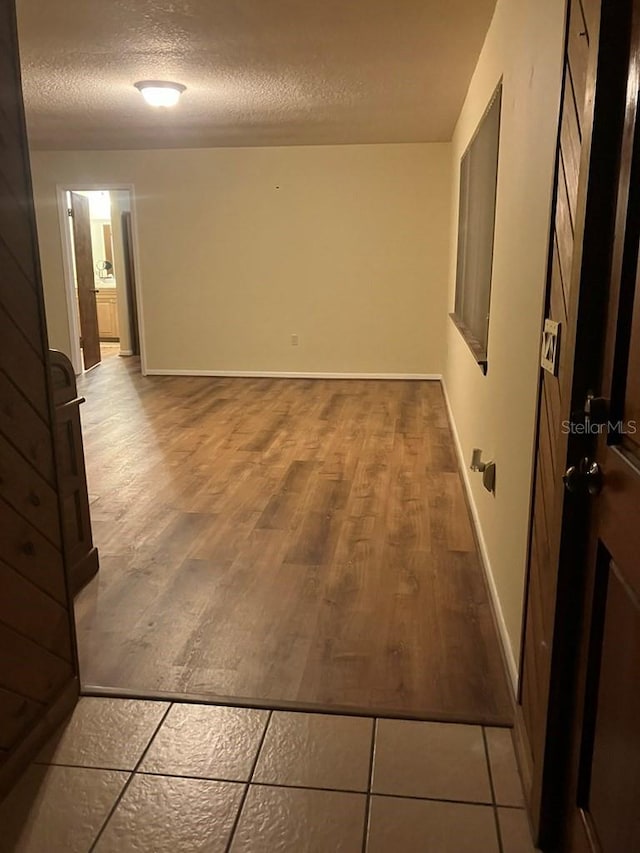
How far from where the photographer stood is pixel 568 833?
4.65ft

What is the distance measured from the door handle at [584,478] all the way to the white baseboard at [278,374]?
5.91m

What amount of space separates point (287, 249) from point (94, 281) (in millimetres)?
3051

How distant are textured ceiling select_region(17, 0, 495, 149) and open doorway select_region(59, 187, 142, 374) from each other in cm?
145

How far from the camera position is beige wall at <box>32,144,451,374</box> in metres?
6.89

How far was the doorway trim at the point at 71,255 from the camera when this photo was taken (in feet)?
23.6

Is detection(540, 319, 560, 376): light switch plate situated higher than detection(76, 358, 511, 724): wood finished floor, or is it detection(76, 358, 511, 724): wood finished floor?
detection(540, 319, 560, 376): light switch plate

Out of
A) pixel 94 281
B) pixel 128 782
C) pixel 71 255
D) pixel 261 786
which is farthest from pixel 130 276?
pixel 261 786

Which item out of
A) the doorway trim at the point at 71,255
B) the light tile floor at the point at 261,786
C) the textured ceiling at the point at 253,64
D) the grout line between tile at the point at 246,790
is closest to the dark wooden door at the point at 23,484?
the light tile floor at the point at 261,786

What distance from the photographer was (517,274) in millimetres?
2242

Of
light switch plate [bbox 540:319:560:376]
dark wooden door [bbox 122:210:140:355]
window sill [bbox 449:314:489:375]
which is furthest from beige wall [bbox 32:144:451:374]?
light switch plate [bbox 540:319:560:376]

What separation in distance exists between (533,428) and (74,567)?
72.8 inches

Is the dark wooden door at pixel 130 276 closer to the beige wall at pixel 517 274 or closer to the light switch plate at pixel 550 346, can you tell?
the beige wall at pixel 517 274

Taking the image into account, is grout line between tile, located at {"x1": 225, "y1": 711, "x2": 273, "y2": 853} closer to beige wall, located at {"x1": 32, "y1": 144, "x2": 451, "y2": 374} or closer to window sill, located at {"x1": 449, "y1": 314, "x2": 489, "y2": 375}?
window sill, located at {"x1": 449, "y1": 314, "x2": 489, "y2": 375}

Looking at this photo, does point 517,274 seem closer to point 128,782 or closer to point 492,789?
point 492,789
